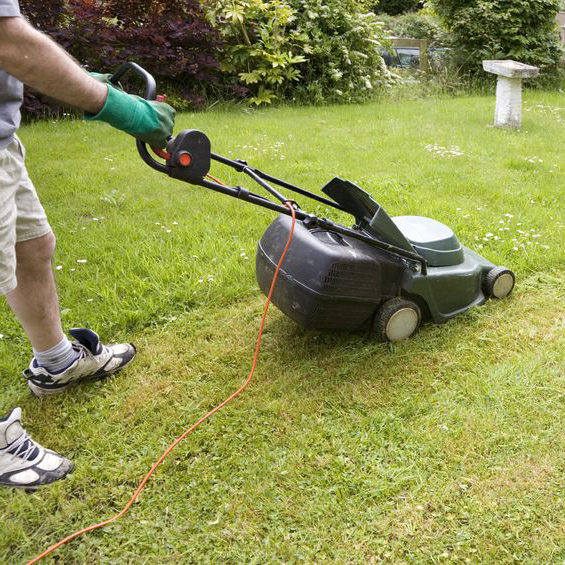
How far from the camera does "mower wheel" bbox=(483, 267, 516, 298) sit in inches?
97.3

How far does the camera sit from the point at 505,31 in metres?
8.11

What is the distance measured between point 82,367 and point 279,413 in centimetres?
72

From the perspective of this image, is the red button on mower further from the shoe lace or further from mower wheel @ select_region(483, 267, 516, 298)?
mower wheel @ select_region(483, 267, 516, 298)

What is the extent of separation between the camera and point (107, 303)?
2.48 meters

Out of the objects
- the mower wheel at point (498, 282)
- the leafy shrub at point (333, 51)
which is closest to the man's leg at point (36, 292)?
the mower wheel at point (498, 282)

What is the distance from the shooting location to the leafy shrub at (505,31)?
Answer: 8.14 meters

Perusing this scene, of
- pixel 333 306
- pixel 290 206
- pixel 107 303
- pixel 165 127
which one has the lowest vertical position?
→ pixel 107 303

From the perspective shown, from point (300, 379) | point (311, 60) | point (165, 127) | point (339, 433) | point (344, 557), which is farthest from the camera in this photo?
point (311, 60)

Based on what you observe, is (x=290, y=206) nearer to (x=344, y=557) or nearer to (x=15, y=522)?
(x=344, y=557)

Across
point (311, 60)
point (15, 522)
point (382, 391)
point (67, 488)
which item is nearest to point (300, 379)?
point (382, 391)

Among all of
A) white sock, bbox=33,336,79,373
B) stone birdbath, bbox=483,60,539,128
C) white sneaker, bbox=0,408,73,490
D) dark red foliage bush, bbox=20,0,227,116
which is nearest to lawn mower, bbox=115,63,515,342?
white sock, bbox=33,336,79,373

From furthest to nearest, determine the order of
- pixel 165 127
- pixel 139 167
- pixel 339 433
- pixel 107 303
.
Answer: pixel 139 167, pixel 107 303, pixel 339 433, pixel 165 127

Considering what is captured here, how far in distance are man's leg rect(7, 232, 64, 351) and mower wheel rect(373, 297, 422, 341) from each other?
1.17m

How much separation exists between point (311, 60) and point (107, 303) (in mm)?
5679
